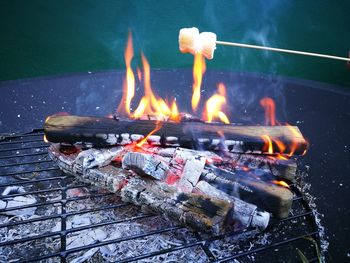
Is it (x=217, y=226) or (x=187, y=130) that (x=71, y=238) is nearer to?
(x=217, y=226)

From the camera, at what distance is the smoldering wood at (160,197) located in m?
1.46

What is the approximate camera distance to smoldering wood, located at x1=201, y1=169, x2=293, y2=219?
157 cm

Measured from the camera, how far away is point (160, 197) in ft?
5.24

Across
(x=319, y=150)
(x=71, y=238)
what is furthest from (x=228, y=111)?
(x=71, y=238)

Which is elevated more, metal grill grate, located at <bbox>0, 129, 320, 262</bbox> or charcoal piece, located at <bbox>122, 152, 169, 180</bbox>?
charcoal piece, located at <bbox>122, 152, 169, 180</bbox>

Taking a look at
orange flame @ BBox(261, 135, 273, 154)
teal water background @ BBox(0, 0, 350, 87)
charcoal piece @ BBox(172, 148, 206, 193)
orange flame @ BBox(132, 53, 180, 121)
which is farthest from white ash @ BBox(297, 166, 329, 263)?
teal water background @ BBox(0, 0, 350, 87)

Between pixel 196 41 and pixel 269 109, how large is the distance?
106cm

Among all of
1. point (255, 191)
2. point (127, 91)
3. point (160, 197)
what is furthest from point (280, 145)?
point (127, 91)

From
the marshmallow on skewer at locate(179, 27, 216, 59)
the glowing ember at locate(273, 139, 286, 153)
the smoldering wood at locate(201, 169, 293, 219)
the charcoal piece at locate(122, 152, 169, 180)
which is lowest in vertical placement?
the smoldering wood at locate(201, 169, 293, 219)

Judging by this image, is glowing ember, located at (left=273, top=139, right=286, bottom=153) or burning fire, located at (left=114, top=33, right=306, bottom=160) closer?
glowing ember, located at (left=273, top=139, right=286, bottom=153)

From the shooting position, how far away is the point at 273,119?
2627 mm

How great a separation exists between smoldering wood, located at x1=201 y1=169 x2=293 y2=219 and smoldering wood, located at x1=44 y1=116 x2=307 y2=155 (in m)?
0.20

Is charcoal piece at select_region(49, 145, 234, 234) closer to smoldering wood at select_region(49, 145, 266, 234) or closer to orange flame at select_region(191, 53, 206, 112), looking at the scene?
smoldering wood at select_region(49, 145, 266, 234)

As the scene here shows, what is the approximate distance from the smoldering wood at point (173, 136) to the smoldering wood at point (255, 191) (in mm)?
201
